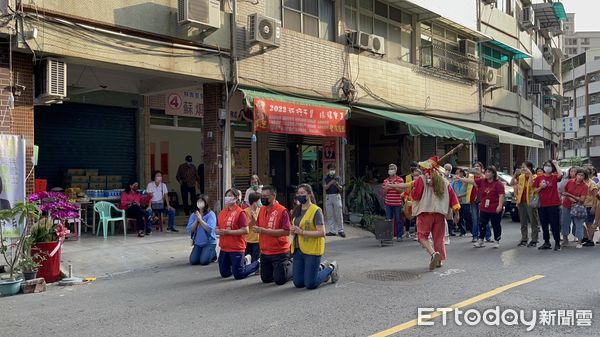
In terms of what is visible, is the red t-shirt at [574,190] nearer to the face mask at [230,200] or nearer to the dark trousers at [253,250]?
the dark trousers at [253,250]

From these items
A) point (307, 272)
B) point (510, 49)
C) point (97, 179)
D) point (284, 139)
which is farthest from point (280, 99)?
point (510, 49)

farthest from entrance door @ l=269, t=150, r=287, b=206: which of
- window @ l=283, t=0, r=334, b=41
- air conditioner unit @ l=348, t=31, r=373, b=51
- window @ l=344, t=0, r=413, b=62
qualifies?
window @ l=344, t=0, r=413, b=62

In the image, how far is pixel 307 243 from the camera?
7062 mm

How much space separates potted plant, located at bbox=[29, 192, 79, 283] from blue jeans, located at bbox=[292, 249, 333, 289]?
3.80 metres

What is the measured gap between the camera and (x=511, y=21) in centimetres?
2769

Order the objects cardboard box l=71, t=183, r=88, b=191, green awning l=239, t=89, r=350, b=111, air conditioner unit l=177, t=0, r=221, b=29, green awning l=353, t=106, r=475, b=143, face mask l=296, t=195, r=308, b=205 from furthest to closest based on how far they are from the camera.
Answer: green awning l=353, t=106, r=475, b=143 < cardboard box l=71, t=183, r=88, b=191 < green awning l=239, t=89, r=350, b=111 < air conditioner unit l=177, t=0, r=221, b=29 < face mask l=296, t=195, r=308, b=205

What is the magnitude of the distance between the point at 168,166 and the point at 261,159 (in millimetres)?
2943

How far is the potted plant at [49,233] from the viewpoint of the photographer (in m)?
8.11

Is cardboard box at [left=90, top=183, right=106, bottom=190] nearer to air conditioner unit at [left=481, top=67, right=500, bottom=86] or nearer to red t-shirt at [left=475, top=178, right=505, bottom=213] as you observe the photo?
red t-shirt at [left=475, top=178, right=505, bottom=213]

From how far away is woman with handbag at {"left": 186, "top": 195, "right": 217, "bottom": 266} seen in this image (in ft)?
30.7

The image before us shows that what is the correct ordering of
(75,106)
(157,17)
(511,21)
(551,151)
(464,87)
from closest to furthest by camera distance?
1. (157,17)
2. (75,106)
3. (464,87)
4. (511,21)
5. (551,151)

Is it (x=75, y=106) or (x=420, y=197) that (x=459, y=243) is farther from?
(x=75, y=106)

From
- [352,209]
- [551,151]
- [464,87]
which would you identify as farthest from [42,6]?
[551,151]

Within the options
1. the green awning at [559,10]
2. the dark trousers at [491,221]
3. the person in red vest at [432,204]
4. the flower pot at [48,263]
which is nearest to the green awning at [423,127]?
the dark trousers at [491,221]
